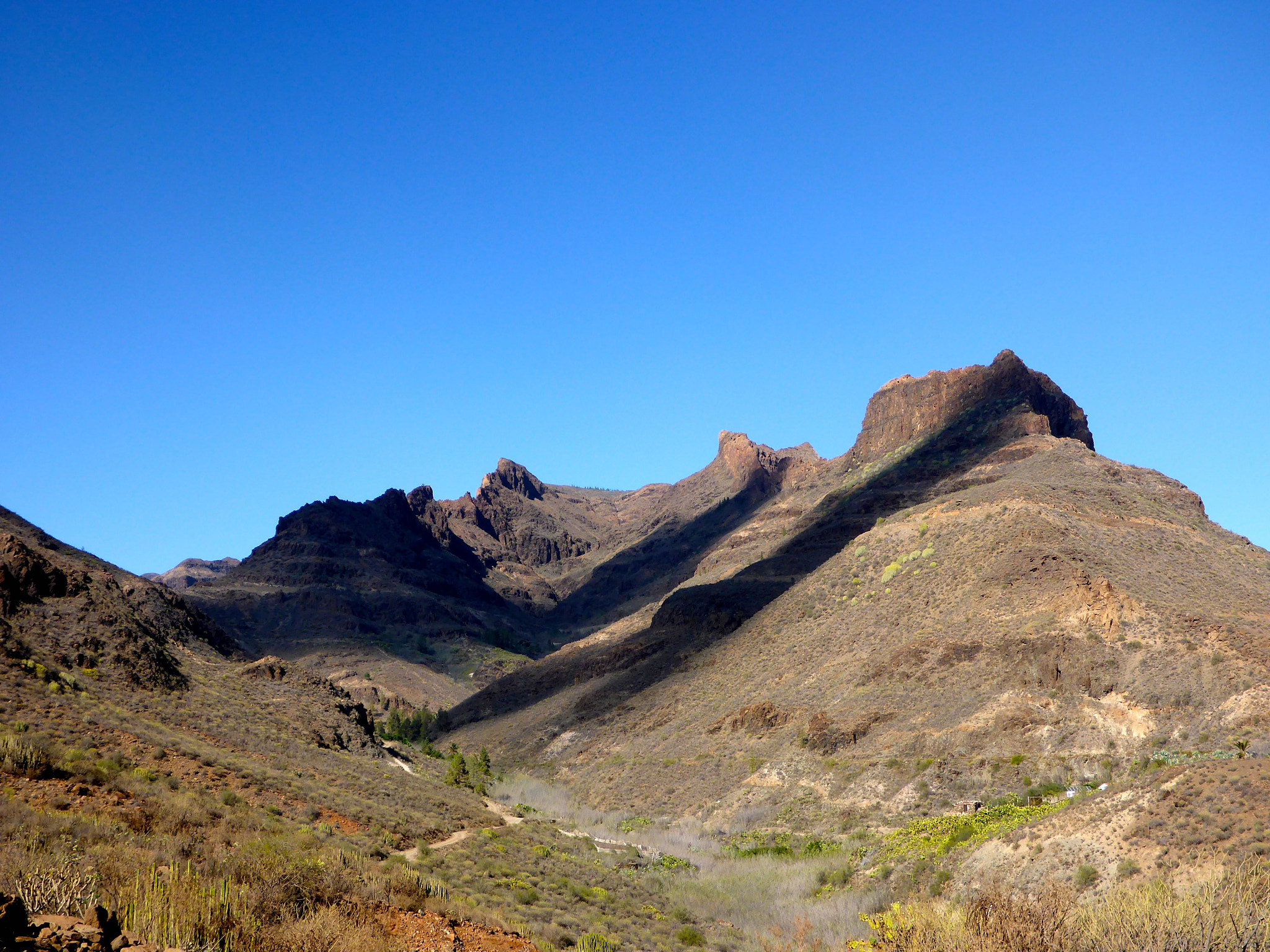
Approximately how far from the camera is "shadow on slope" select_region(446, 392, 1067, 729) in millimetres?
84688

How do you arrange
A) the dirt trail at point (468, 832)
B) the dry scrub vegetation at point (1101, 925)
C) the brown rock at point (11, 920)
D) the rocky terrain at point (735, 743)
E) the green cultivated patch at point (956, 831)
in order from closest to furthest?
1. the brown rock at point (11, 920)
2. the dry scrub vegetation at point (1101, 925)
3. the rocky terrain at point (735, 743)
4. the dirt trail at point (468, 832)
5. the green cultivated patch at point (956, 831)

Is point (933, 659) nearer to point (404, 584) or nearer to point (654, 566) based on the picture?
point (404, 584)

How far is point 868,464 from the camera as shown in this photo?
130 metres

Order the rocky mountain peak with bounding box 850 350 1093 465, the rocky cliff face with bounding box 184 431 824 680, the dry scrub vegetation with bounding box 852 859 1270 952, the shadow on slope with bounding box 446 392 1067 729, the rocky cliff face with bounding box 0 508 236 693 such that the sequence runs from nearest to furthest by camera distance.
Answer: the dry scrub vegetation with bounding box 852 859 1270 952 → the rocky cliff face with bounding box 0 508 236 693 → the shadow on slope with bounding box 446 392 1067 729 → the rocky mountain peak with bounding box 850 350 1093 465 → the rocky cliff face with bounding box 184 431 824 680

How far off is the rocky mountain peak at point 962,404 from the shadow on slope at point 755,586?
2.02 feet

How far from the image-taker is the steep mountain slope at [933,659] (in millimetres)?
42812

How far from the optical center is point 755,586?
299ft

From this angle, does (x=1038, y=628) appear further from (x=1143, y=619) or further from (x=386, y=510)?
(x=386, y=510)

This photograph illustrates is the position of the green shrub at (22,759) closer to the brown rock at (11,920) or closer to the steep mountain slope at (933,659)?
the brown rock at (11,920)

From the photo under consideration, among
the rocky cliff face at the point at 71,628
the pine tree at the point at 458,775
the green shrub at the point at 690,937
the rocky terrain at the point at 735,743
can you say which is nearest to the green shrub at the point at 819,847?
the rocky terrain at the point at 735,743

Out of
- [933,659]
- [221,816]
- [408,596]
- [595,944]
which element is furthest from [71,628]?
[408,596]

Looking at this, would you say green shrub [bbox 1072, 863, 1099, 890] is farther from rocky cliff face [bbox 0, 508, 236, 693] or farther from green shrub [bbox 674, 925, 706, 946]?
rocky cliff face [bbox 0, 508, 236, 693]

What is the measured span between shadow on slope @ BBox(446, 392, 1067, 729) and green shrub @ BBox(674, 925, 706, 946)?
174 feet

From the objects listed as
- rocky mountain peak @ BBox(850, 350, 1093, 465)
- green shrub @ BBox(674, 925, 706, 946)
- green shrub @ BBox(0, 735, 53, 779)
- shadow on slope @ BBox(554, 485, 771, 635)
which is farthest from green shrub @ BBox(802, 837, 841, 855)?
shadow on slope @ BBox(554, 485, 771, 635)
